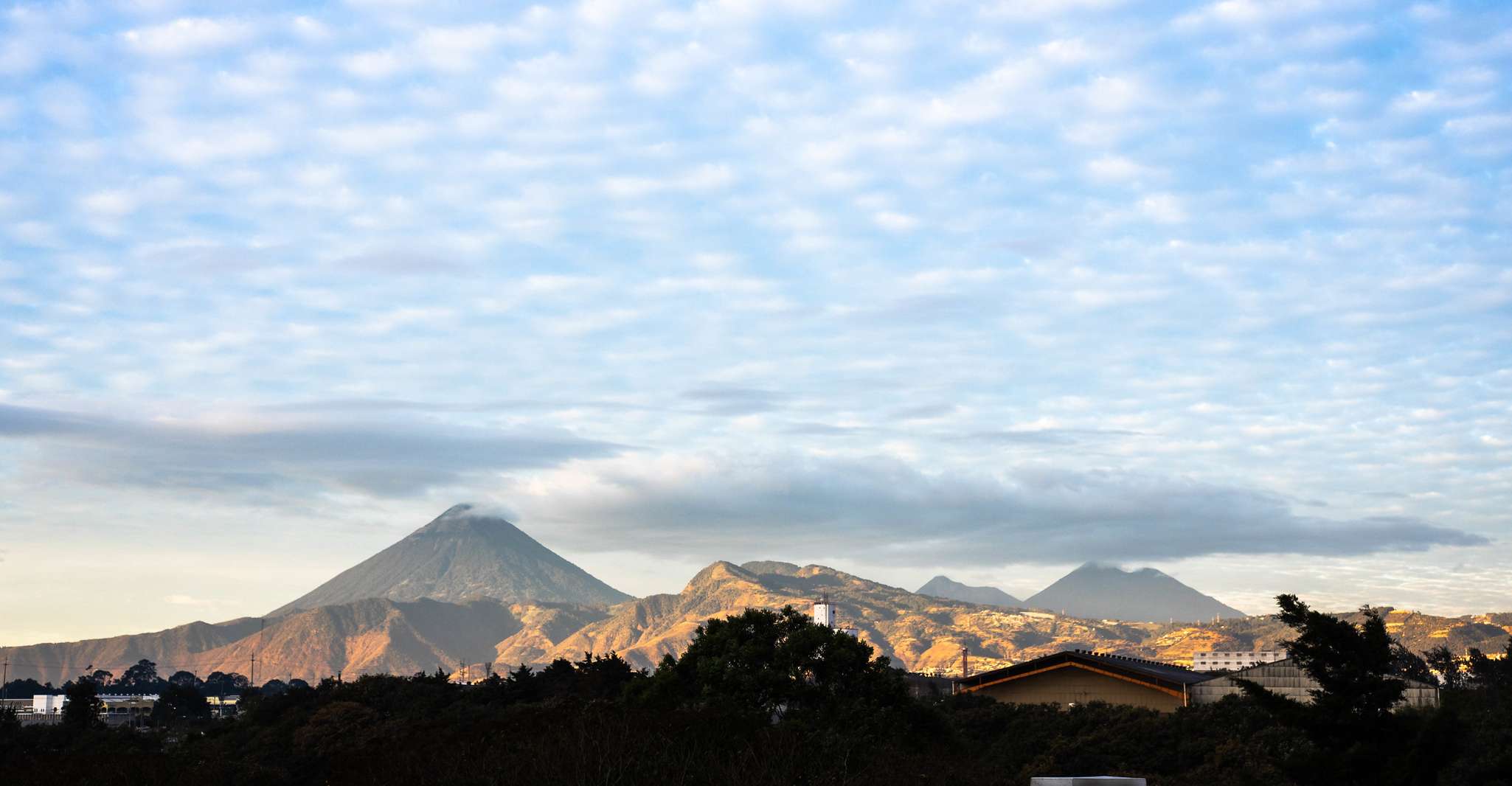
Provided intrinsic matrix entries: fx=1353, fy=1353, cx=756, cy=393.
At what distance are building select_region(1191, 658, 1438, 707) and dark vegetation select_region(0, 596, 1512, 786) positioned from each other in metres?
2.93

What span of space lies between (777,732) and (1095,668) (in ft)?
175

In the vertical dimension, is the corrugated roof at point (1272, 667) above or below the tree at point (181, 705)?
above

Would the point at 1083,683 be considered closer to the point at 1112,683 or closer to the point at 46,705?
the point at 1112,683

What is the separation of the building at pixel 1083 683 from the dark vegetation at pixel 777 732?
12.2ft

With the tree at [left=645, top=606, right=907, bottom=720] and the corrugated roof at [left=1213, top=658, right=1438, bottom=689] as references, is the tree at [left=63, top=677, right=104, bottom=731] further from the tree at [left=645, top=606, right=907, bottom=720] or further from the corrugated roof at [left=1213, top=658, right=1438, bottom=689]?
the corrugated roof at [left=1213, top=658, right=1438, bottom=689]

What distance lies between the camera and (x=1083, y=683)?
80.1m

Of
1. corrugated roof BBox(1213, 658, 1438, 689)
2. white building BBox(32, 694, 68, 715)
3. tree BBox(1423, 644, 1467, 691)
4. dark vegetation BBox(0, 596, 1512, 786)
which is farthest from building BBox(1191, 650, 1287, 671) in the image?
white building BBox(32, 694, 68, 715)

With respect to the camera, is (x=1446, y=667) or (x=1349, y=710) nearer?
(x=1349, y=710)

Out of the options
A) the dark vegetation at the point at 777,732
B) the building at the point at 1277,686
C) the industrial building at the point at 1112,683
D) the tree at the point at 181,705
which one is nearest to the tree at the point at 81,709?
the dark vegetation at the point at 777,732

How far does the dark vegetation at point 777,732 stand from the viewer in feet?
89.8

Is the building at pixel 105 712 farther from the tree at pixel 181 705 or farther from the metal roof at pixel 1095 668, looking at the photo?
the metal roof at pixel 1095 668

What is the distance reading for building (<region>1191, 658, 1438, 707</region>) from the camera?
6681 cm

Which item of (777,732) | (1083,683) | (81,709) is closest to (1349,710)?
(777,732)

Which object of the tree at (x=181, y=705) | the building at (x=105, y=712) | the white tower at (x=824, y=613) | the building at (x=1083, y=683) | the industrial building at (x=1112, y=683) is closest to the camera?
the industrial building at (x=1112, y=683)
